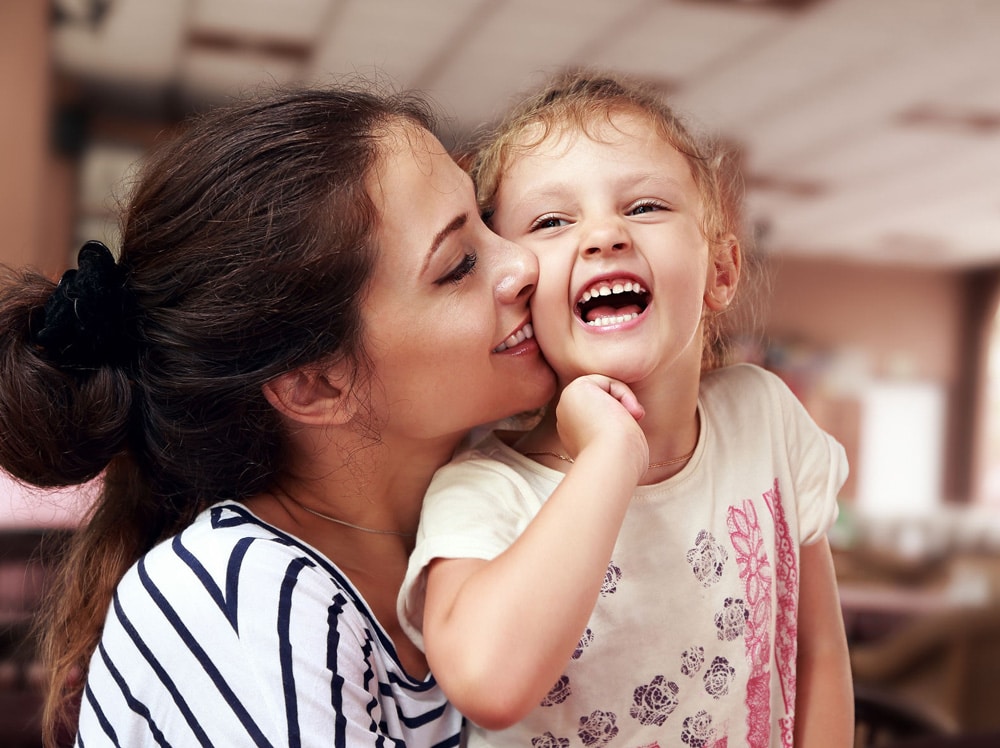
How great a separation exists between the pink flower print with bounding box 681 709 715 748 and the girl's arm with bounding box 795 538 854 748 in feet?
0.56

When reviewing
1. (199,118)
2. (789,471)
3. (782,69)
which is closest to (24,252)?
(199,118)

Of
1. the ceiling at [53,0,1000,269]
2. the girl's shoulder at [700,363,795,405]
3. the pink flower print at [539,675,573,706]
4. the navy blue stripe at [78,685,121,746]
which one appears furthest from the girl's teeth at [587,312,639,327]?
the ceiling at [53,0,1000,269]

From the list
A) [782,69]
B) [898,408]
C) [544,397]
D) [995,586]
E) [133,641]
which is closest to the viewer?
[133,641]

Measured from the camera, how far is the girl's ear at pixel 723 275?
3.69 feet

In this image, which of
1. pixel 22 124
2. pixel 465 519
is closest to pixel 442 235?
pixel 465 519

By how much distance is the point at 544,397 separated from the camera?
1.06 metres

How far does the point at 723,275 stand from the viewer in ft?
3.76

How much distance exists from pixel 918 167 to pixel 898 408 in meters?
4.32

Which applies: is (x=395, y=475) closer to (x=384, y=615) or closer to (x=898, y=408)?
(x=384, y=615)

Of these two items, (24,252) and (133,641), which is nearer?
(133,641)

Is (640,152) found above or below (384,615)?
above

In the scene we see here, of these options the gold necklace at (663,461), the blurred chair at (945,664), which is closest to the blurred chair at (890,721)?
the gold necklace at (663,461)

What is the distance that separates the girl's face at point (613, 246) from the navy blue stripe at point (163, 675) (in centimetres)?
48

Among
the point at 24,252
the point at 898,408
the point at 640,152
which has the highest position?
the point at 640,152
